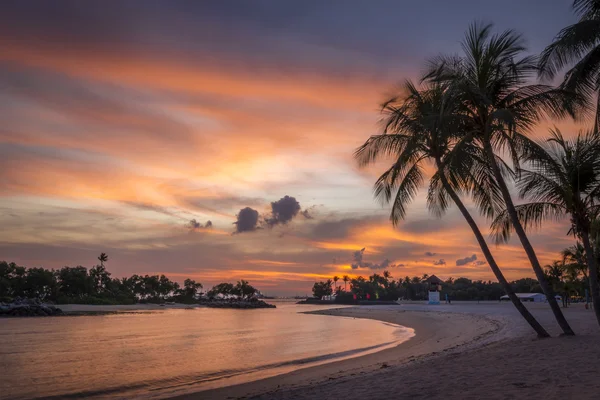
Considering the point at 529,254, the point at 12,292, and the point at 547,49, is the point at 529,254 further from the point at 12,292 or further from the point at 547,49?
the point at 12,292

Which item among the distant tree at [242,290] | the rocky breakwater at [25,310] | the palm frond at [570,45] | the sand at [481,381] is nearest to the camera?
the sand at [481,381]

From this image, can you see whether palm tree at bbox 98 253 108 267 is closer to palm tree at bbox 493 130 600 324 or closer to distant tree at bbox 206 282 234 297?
distant tree at bbox 206 282 234 297

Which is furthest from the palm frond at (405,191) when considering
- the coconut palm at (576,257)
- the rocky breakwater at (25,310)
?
the rocky breakwater at (25,310)

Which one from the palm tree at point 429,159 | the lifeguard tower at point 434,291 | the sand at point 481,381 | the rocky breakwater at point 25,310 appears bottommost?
the rocky breakwater at point 25,310

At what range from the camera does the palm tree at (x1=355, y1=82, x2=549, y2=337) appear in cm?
1614

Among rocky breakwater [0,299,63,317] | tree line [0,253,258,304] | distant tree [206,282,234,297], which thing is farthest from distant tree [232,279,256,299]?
rocky breakwater [0,299,63,317]

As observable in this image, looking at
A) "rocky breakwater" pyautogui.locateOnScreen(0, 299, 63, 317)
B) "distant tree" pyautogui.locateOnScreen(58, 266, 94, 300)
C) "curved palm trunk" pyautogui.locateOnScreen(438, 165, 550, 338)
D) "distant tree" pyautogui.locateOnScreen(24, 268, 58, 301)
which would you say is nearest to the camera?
"curved palm trunk" pyautogui.locateOnScreen(438, 165, 550, 338)

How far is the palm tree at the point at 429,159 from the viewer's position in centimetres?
1614

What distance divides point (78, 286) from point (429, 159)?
3757 inches

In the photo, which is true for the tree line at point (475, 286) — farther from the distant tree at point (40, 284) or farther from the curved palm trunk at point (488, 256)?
the distant tree at point (40, 284)

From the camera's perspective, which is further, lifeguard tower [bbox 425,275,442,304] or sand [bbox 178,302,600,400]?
lifeguard tower [bbox 425,275,442,304]

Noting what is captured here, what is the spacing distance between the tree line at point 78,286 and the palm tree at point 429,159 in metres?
75.4

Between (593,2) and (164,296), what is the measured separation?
146716mm

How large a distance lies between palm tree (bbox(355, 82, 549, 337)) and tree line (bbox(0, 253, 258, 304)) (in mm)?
75424
